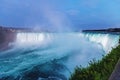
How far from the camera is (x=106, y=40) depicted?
164 feet

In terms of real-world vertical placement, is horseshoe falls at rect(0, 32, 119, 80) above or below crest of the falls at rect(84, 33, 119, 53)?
below

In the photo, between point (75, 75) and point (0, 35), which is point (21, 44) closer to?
point (0, 35)

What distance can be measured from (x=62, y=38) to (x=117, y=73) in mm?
69691

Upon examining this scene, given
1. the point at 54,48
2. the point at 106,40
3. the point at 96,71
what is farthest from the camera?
the point at 54,48

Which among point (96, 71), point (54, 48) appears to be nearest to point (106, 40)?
point (54, 48)

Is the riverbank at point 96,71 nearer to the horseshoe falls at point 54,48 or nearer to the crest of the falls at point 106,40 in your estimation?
the horseshoe falls at point 54,48

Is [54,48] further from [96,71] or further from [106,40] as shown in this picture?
[96,71]

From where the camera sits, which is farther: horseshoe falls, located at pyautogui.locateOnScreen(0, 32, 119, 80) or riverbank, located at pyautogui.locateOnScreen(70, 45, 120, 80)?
horseshoe falls, located at pyautogui.locateOnScreen(0, 32, 119, 80)

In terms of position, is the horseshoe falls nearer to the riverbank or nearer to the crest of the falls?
the crest of the falls

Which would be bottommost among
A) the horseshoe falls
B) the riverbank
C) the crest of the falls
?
the horseshoe falls

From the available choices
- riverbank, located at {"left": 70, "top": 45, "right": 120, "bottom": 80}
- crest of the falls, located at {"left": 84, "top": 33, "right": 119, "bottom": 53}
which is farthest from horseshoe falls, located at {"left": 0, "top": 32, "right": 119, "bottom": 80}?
riverbank, located at {"left": 70, "top": 45, "right": 120, "bottom": 80}

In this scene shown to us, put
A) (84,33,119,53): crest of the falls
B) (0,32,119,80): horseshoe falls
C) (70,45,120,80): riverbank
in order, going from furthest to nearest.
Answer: (0,32,119,80): horseshoe falls
(84,33,119,53): crest of the falls
(70,45,120,80): riverbank

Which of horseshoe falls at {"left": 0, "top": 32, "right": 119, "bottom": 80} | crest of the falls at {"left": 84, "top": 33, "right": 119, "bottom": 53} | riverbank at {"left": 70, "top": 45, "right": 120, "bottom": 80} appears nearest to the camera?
riverbank at {"left": 70, "top": 45, "right": 120, "bottom": 80}

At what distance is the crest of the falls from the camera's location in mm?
42850
